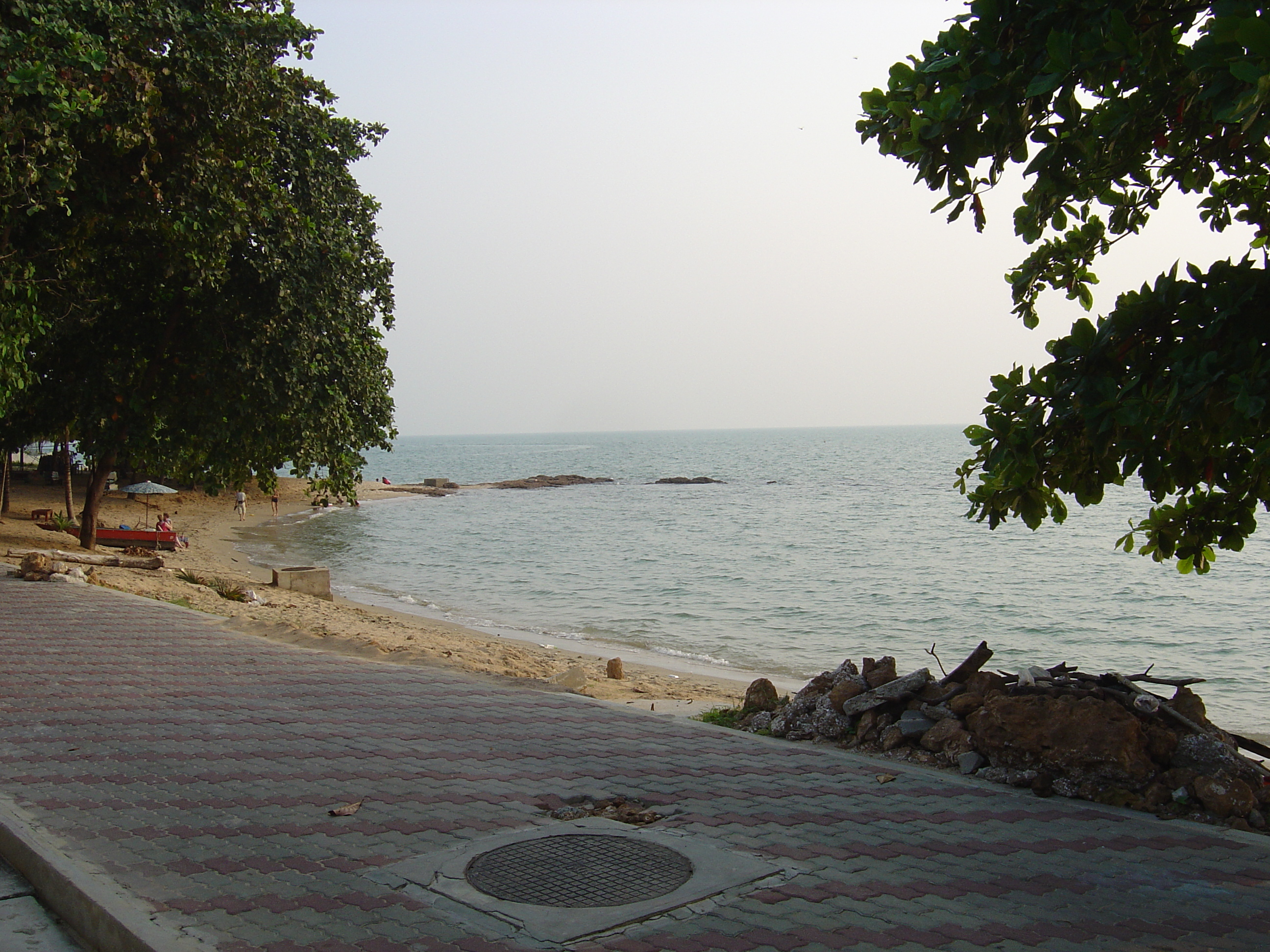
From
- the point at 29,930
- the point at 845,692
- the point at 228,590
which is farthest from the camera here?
the point at 228,590

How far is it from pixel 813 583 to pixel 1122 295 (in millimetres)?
24301

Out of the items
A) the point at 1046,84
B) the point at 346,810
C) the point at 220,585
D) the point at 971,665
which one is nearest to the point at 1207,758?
the point at 971,665

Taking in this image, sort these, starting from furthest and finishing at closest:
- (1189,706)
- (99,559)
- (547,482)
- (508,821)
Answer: (547,482) < (99,559) < (1189,706) < (508,821)

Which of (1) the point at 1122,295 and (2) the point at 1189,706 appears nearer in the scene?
(1) the point at 1122,295

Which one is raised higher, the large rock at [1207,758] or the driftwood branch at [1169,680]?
the driftwood branch at [1169,680]

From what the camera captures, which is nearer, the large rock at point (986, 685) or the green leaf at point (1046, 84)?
the green leaf at point (1046, 84)

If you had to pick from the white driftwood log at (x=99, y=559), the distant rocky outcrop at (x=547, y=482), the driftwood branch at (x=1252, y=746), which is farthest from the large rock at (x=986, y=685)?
the distant rocky outcrop at (x=547, y=482)

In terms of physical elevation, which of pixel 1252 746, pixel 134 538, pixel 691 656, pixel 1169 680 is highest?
pixel 1169 680

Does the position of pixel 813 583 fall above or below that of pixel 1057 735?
below

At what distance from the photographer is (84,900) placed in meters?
4.25

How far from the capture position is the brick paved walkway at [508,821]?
Result: 414 centimetres

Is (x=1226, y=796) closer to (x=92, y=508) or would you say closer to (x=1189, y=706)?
(x=1189, y=706)

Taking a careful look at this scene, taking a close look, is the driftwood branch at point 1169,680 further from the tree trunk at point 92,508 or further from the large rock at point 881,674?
the tree trunk at point 92,508

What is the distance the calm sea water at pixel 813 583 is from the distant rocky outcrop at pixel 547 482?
77.9 ft
